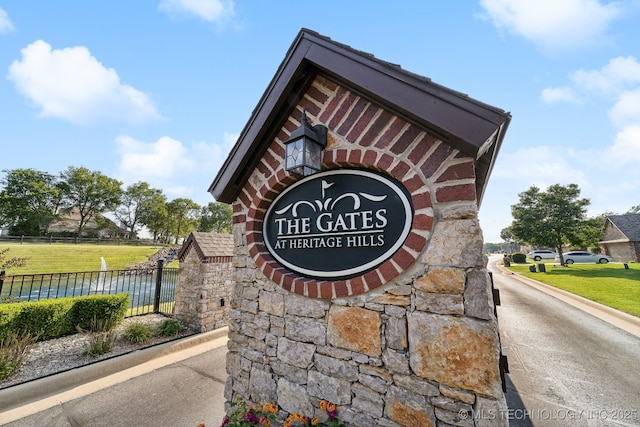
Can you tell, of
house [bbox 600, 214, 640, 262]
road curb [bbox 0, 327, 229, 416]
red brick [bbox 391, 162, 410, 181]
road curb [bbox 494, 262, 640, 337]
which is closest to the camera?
red brick [bbox 391, 162, 410, 181]

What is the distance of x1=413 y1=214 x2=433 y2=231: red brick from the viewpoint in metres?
2.00

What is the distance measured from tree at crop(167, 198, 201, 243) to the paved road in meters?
56.6

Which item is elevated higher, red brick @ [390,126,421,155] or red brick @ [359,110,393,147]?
red brick @ [359,110,393,147]

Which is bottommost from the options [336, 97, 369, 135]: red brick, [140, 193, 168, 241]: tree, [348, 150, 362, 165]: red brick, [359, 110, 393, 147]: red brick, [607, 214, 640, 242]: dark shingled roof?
[348, 150, 362, 165]: red brick

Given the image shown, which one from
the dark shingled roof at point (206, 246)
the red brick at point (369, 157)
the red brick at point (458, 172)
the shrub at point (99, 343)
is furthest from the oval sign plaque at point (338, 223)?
the shrub at point (99, 343)

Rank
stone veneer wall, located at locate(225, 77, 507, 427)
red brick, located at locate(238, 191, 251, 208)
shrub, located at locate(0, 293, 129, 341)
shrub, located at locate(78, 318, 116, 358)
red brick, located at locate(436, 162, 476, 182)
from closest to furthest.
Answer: stone veneer wall, located at locate(225, 77, 507, 427), red brick, located at locate(436, 162, 476, 182), red brick, located at locate(238, 191, 251, 208), shrub, located at locate(78, 318, 116, 358), shrub, located at locate(0, 293, 129, 341)

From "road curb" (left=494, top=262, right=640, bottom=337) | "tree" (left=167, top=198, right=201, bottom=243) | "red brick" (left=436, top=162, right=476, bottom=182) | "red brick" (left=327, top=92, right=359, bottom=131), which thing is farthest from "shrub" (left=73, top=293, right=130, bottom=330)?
"tree" (left=167, top=198, right=201, bottom=243)

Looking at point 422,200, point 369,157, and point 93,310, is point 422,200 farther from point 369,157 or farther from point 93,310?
point 93,310

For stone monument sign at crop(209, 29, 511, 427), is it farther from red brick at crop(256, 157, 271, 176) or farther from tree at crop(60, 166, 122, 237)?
tree at crop(60, 166, 122, 237)

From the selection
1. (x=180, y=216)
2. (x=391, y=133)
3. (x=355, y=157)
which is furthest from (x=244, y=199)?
(x=180, y=216)

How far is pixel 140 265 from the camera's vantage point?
26.1m

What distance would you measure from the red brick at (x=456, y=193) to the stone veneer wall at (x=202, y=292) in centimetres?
641

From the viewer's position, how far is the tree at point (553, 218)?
21375mm

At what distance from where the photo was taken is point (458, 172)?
1961 mm
